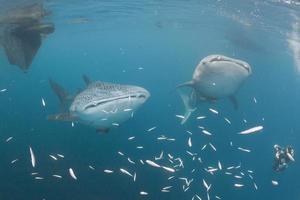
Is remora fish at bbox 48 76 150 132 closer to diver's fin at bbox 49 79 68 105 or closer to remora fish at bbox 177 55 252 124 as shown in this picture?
remora fish at bbox 177 55 252 124

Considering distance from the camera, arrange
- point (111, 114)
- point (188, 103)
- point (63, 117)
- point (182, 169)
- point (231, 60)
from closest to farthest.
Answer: point (111, 114) → point (63, 117) → point (231, 60) → point (188, 103) → point (182, 169)

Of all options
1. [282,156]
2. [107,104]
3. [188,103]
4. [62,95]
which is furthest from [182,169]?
[107,104]

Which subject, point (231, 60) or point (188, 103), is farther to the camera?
point (188, 103)

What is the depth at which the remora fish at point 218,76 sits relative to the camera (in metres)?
10.0

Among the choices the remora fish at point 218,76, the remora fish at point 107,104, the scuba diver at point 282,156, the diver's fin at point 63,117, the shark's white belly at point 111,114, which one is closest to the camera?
the remora fish at point 107,104

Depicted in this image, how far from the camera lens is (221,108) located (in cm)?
4844

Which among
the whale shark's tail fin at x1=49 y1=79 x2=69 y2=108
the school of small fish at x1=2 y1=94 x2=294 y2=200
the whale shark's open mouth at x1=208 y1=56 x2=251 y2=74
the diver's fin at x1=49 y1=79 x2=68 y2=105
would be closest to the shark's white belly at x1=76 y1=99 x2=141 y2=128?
the whale shark's open mouth at x1=208 y1=56 x2=251 y2=74

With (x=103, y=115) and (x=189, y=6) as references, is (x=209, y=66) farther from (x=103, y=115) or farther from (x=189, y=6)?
(x=189, y=6)

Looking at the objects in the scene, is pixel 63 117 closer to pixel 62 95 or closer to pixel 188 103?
pixel 62 95

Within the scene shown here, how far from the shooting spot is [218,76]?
35.0ft

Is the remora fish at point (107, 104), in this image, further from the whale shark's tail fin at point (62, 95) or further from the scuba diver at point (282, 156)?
the whale shark's tail fin at point (62, 95)

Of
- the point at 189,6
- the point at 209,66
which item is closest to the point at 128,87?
the point at 209,66

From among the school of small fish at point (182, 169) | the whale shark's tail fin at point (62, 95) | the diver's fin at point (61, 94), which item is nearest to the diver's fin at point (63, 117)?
the school of small fish at point (182, 169)

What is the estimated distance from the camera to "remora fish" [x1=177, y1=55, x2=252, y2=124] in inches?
394
